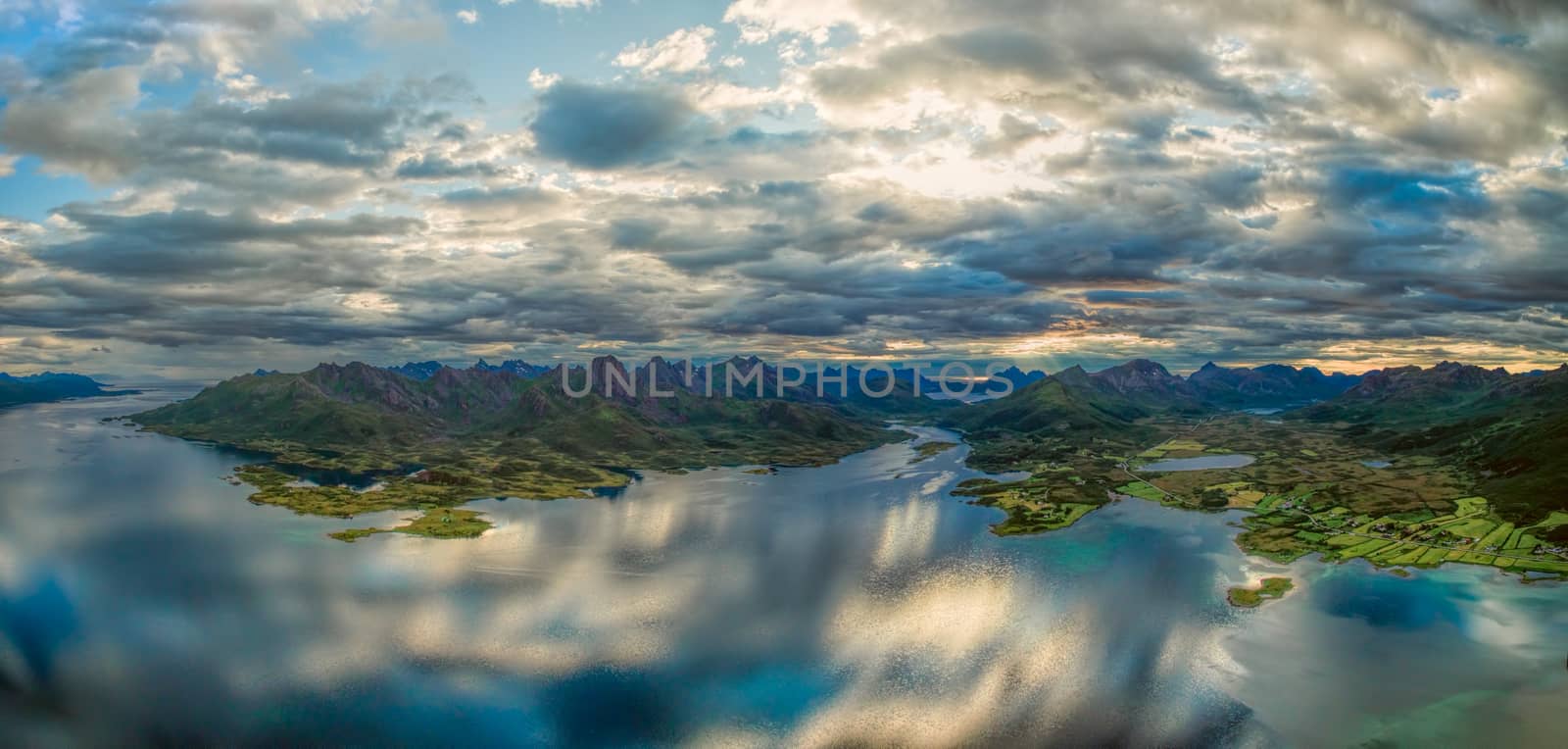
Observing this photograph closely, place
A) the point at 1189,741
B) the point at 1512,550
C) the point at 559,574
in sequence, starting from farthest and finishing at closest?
1. the point at 1512,550
2. the point at 559,574
3. the point at 1189,741

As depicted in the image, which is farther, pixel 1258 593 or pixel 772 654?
pixel 1258 593

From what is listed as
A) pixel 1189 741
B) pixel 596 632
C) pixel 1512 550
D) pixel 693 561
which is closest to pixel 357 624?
pixel 596 632

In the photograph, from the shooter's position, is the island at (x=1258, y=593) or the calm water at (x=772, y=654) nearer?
the calm water at (x=772, y=654)

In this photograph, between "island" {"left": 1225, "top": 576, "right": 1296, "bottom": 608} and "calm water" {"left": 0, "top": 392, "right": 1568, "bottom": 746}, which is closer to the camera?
"calm water" {"left": 0, "top": 392, "right": 1568, "bottom": 746}

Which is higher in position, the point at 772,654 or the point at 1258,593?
the point at 772,654

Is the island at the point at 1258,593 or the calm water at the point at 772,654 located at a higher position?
the calm water at the point at 772,654

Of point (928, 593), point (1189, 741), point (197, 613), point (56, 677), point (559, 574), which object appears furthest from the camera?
point (559, 574)

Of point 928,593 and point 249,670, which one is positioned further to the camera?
point 928,593

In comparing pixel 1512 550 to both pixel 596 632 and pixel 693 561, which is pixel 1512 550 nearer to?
pixel 693 561
